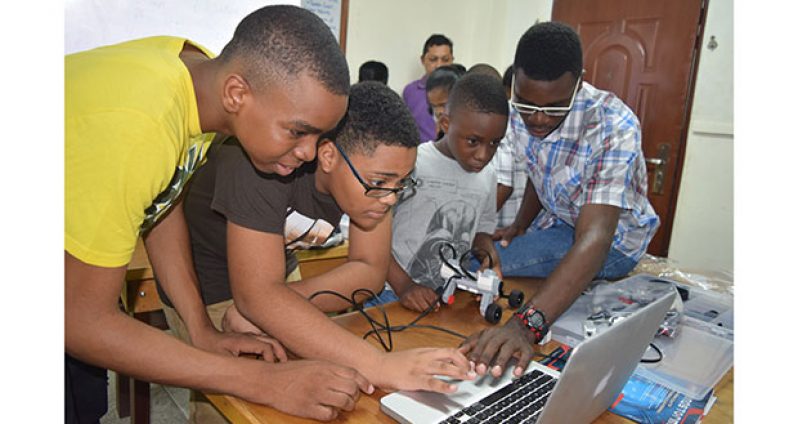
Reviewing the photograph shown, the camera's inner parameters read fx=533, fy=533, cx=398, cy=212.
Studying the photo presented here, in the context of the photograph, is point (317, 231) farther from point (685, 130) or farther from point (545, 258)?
point (685, 130)

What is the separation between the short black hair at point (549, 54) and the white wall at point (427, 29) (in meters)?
2.42

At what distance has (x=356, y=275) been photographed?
1.33m

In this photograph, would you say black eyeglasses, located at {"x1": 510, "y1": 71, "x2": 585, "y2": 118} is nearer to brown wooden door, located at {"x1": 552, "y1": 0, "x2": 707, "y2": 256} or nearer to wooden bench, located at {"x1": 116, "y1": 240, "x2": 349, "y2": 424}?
wooden bench, located at {"x1": 116, "y1": 240, "x2": 349, "y2": 424}

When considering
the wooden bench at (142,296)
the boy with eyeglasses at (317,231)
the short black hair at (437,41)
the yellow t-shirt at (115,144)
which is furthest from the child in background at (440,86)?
the yellow t-shirt at (115,144)

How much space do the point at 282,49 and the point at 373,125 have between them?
0.33 meters

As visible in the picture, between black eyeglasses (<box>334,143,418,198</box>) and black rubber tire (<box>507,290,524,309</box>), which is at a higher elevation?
black eyeglasses (<box>334,143,418,198</box>)

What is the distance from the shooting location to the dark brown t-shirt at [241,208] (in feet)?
3.55

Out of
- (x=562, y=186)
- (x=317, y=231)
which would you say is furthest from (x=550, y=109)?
(x=317, y=231)

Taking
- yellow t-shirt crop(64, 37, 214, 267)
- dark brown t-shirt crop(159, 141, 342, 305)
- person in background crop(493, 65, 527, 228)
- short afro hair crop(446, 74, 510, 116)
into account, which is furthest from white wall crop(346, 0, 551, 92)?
yellow t-shirt crop(64, 37, 214, 267)

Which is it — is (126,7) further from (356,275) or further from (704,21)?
(704,21)

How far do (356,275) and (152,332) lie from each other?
21.6 inches

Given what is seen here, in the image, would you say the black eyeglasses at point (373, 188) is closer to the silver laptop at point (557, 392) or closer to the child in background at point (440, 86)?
the silver laptop at point (557, 392)

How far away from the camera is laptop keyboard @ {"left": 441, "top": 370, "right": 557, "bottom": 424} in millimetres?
865
